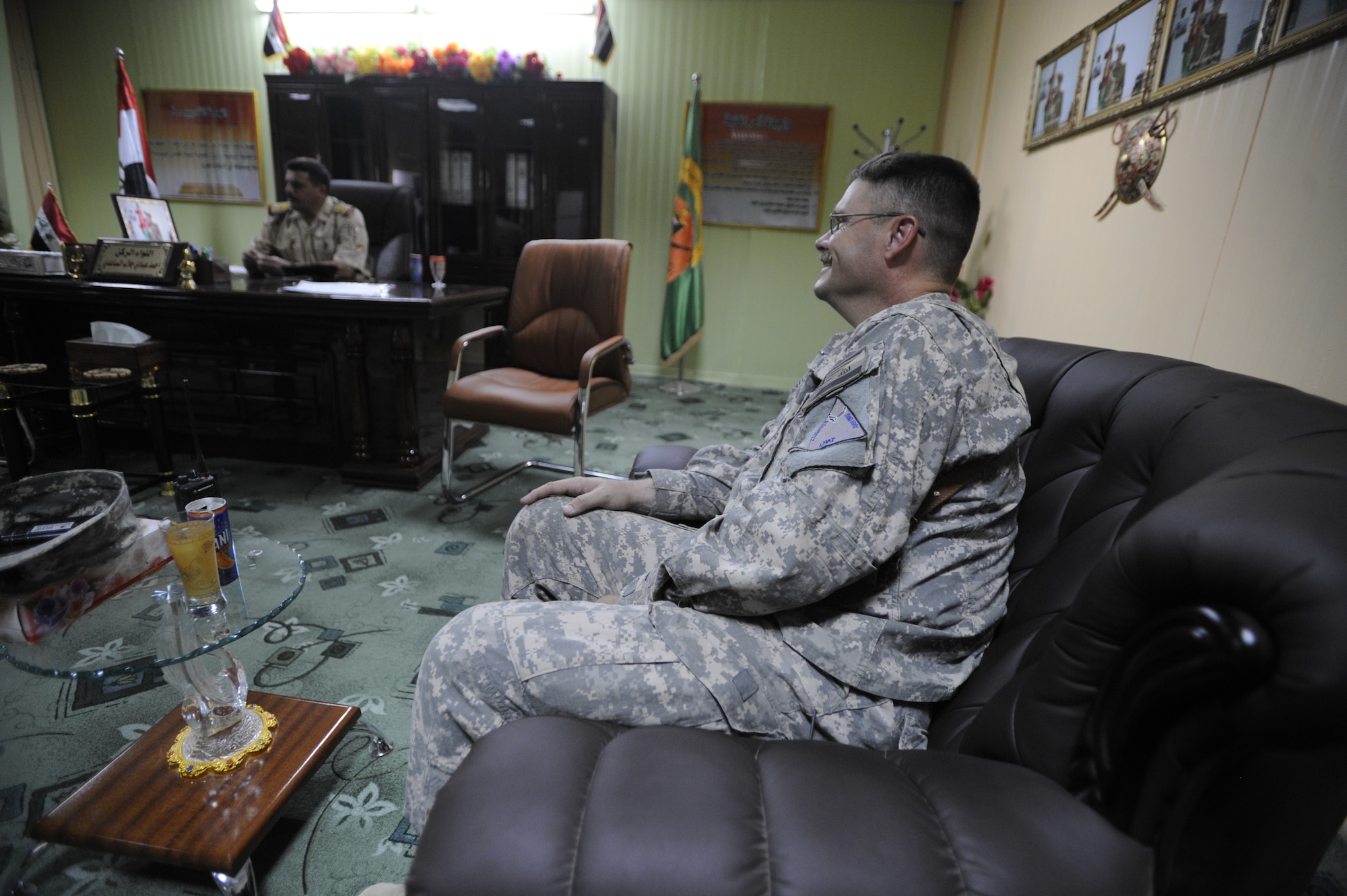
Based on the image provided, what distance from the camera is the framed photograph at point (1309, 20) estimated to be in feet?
→ 4.23

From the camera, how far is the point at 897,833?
1.61 ft

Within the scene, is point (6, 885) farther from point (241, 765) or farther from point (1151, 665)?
point (1151, 665)

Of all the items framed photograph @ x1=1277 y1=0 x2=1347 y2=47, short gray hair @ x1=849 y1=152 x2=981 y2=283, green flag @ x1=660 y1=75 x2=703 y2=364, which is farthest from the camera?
green flag @ x1=660 y1=75 x2=703 y2=364

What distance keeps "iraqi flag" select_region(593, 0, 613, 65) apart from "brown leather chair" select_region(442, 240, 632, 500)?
2.57m

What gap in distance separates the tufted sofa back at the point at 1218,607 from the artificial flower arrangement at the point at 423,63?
14.4 ft

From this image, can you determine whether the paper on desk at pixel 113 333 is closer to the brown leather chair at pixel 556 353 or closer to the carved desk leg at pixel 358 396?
the carved desk leg at pixel 358 396

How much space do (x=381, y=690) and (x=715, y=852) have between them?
3.84ft

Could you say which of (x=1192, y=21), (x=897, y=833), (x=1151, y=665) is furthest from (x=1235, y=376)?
(x=1192, y=21)

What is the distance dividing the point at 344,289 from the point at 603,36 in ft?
9.45

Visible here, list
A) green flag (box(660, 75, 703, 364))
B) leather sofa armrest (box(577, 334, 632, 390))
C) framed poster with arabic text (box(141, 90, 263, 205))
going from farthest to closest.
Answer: framed poster with arabic text (box(141, 90, 263, 205)), green flag (box(660, 75, 703, 364)), leather sofa armrest (box(577, 334, 632, 390))

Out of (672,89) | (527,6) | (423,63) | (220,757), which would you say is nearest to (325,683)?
(220,757)

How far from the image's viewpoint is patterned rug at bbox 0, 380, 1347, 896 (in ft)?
3.26

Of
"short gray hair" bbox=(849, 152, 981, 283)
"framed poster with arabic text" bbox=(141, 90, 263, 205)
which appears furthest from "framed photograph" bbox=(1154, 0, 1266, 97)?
"framed poster with arabic text" bbox=(141, 90, 263, 205)

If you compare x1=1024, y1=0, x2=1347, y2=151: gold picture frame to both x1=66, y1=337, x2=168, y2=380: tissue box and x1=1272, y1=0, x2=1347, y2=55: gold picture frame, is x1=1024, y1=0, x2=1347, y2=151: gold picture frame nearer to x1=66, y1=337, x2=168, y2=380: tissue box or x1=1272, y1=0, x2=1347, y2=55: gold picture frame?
x1=1272, y1=0, x2=1347, y2=55: gold picture frame
